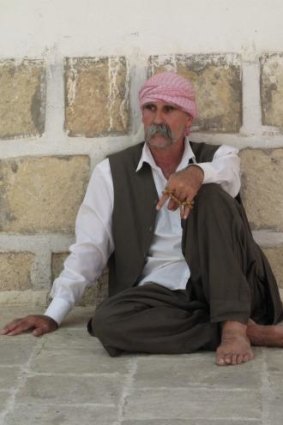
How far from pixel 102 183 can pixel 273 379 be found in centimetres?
120

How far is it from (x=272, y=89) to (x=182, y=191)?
33.8 inches

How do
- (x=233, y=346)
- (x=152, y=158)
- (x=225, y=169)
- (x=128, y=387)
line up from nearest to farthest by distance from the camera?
(x=128, y=387) → (x=233, y=346) → (x=225, y=169) → (x=152, y=158)

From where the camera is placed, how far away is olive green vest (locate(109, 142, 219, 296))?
4012mm

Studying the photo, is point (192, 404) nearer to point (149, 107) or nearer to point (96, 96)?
point (149, 107)

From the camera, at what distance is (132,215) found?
402 cm

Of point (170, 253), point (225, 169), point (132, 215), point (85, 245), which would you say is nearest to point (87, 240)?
point (85, 245)

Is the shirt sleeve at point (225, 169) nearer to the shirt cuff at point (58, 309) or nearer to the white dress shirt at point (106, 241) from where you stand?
the white dress shirt at point (106, 241)

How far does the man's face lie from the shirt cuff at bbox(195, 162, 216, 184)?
0.23m

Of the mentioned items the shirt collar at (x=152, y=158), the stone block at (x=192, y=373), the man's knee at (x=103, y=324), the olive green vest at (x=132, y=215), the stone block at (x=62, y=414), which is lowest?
the stone block at (x=62, y=414)

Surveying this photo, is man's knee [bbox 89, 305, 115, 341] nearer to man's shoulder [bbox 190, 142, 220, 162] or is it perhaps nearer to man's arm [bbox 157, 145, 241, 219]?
man's arm [bbox 157, 145, 241, 219]

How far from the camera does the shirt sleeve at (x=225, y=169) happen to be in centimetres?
385

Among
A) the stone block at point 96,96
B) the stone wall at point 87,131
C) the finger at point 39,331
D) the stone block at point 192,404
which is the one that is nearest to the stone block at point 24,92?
the stone wall at point 87,131

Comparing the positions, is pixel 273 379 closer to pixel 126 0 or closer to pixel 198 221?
pixel 198 221

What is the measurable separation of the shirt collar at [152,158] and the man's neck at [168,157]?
0.06ft
